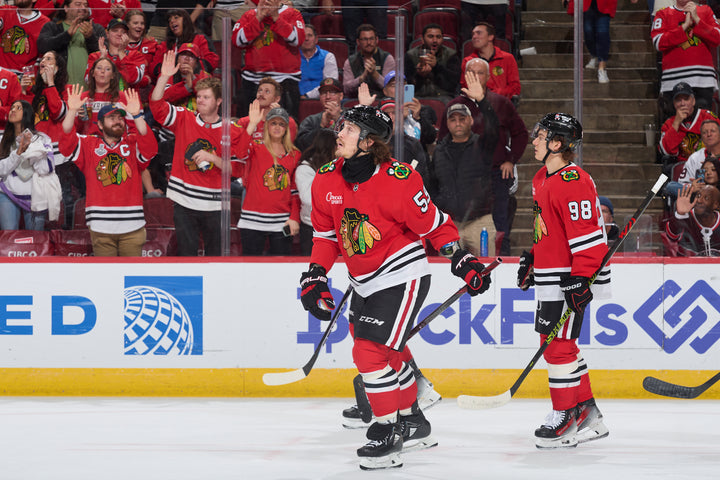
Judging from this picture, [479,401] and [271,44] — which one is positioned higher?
[271,44]

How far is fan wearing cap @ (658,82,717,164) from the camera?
5.26 m

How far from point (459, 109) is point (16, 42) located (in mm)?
2613

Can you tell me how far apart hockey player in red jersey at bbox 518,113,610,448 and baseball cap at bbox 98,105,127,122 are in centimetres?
249

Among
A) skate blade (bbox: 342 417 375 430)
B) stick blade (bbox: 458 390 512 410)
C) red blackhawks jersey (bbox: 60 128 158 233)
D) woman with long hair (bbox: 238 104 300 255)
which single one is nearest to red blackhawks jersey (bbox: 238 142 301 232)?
woman with long hair (bbox: 238 104 300 255)

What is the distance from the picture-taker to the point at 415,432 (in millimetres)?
3877

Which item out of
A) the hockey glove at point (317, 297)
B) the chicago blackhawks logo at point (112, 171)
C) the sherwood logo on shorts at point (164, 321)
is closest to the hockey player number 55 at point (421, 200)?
the hockey glove at point (317, 297)

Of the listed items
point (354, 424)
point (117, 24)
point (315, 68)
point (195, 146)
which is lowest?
point (354, 424)

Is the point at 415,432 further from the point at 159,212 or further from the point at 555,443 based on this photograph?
Answer: the point at 159,212

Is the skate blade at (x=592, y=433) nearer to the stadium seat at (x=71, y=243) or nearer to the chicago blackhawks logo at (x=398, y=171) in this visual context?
the chicago blackhawks logo at (x=398, y=171)

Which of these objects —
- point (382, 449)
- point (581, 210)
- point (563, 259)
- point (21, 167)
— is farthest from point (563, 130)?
point (21, 167)

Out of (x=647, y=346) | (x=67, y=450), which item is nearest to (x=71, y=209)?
(x=67, y=450)

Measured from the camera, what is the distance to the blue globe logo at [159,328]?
5.19 meters

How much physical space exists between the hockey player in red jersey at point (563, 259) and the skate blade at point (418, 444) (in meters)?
Result: 0.45

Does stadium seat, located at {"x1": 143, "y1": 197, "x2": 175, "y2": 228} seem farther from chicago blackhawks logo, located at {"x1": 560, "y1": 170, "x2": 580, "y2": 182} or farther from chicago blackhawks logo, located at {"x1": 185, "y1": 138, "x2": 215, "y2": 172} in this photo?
chicago blackhawks logo, located at {"x1": 560, "y1": 170, "x2": 580, "y2": 182}
